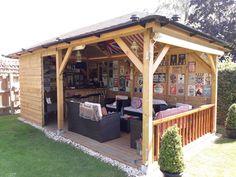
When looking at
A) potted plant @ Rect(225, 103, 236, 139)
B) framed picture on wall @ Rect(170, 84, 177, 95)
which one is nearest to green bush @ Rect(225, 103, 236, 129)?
potted plant @ Rect(225, 103, 236, 139)

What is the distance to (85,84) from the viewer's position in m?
10.3

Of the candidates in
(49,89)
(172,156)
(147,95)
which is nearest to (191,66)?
(147,95)

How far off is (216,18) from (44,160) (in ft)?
48.6

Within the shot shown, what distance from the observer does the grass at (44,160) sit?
4242 millimetres

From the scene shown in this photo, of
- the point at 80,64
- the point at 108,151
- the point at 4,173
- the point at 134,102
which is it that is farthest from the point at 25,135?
the point at 80,64

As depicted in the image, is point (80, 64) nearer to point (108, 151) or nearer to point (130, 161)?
point (108, 151)

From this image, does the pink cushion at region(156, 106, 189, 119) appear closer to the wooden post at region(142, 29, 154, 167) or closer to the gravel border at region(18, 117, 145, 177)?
the wooden post at region(142, 29, 154, 167)

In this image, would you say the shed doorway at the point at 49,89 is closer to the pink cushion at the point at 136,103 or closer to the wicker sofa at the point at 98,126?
the wicker sofa at the point at 98,126

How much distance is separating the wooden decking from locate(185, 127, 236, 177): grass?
3.65 feet

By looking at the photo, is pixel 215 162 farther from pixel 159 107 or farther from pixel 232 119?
pixel 159 107

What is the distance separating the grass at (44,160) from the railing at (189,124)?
3.61ft

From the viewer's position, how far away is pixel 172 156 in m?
3.64

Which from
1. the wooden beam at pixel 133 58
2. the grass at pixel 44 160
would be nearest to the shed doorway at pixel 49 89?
the grass at pixel 44 160

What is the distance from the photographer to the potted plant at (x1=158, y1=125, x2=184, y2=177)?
363 cm
